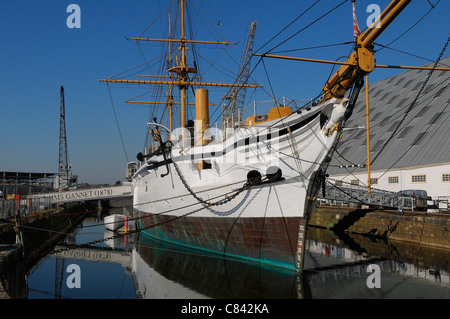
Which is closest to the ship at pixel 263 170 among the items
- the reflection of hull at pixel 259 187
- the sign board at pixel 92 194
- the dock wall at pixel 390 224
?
the reflection of hull at pixel 259 187

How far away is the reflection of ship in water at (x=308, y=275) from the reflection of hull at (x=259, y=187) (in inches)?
34.4

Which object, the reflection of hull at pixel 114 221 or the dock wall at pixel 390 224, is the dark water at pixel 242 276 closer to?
the dock wall at pixel 390 224

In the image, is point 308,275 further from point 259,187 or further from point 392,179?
point 392,179

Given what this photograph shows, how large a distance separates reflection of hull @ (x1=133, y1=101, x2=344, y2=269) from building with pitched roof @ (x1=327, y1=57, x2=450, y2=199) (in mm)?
8037

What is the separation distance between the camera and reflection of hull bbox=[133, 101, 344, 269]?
13.0 meters

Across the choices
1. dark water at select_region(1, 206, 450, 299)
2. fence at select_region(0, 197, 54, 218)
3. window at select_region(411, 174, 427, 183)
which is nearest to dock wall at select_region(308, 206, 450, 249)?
dark water at select_region(1, 206, 450, 299)

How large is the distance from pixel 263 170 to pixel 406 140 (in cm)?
1980

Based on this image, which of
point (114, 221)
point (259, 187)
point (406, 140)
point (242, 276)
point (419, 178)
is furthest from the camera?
point (114, 221)

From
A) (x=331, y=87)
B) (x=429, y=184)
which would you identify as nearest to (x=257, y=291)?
(x=331, y=87)

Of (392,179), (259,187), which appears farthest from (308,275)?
(392,179)

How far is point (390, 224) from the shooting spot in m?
21.2
